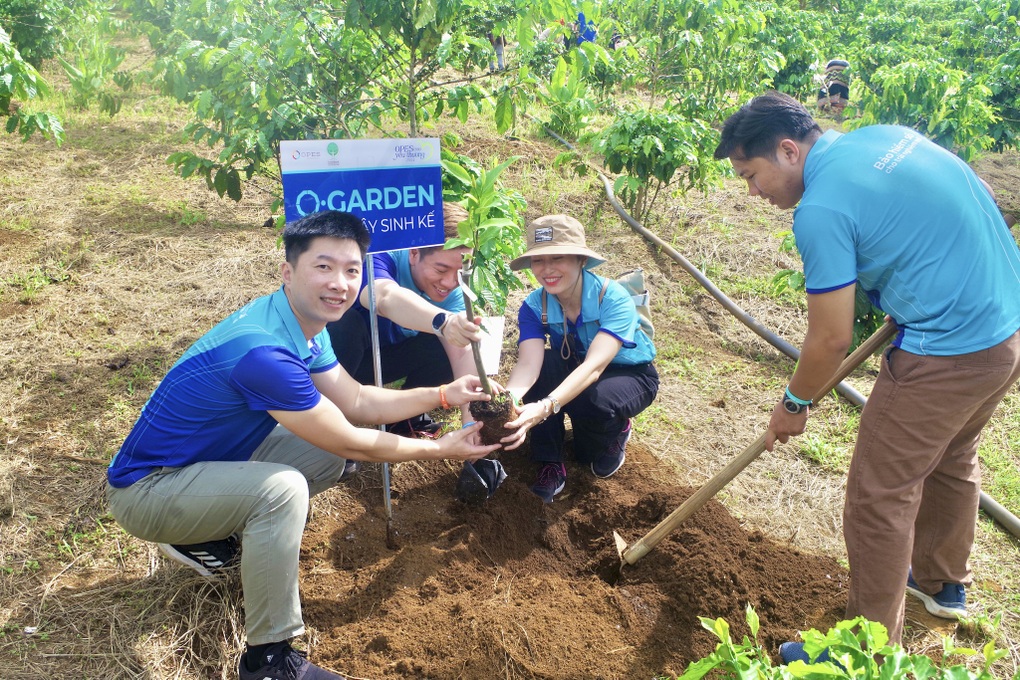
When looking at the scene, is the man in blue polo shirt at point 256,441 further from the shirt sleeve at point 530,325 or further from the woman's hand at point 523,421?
the shirt sleeve at point 530,325

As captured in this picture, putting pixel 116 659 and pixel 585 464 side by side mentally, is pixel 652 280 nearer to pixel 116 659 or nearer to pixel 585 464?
pixel 585 464

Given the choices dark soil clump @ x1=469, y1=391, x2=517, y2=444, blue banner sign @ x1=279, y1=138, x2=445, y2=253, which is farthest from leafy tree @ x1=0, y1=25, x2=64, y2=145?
dark soil clump @ x1=469, y1=391, x2=517, y2=444

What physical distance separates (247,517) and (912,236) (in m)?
2.11

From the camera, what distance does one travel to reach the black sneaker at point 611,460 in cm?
341

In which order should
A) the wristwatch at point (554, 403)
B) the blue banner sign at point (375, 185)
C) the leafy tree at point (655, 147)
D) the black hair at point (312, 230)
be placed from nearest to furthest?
the black hair at point (312, 230), the blue banner sign at point (375, 185), the wristwatch at point (554, 403), the leafy tree at point (655, 147)

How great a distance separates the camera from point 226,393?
2.20 metres

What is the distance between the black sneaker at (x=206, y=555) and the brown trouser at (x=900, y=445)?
2.07m

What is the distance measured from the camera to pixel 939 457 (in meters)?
2.24

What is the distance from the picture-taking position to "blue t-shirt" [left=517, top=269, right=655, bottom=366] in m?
3.12

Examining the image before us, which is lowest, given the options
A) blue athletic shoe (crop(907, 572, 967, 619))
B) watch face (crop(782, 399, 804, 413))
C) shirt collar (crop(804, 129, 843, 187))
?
blue athletic shoe (crop(907, 572, 967, 619))

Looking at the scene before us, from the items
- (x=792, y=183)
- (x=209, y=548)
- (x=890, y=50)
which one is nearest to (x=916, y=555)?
(x=792, y=183)

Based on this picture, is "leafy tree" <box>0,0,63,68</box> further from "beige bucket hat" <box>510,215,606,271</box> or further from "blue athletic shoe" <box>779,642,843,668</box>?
"blue athletic shoe" <box>779,642,843,668</box>

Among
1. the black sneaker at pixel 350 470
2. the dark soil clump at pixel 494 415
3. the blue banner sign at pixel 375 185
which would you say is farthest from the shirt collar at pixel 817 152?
the black sneaker at pixel 350 470

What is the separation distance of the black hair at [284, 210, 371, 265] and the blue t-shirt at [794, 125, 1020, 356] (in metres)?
1.39
